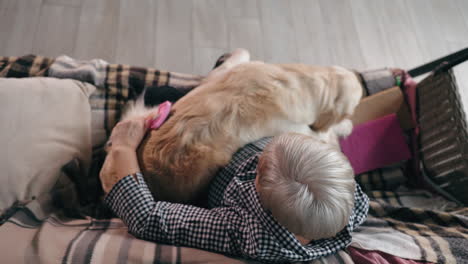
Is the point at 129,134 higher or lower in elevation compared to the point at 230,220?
higher

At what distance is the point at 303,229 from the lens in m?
0.60

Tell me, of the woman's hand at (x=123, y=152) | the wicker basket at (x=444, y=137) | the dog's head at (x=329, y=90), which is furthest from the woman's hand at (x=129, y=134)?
the wicker basket at (x=444, y=137)

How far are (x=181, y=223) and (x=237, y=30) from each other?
1.29m

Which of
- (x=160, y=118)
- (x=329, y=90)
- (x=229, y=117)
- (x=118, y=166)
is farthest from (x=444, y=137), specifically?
(x=118, y=166)

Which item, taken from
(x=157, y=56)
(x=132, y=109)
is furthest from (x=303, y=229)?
(x=157, y=56)

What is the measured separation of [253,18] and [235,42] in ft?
0.71

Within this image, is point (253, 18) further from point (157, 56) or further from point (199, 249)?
point (199, 249)

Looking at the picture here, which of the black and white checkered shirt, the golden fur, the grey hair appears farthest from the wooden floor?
the grey hair

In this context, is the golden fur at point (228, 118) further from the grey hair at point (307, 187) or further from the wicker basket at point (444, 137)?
the wicker basket at point (444, 137)

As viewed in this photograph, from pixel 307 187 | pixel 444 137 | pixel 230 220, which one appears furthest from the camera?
pixel 444 137

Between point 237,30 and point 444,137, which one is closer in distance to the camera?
point 444,137

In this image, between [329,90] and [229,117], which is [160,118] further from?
[329,90]

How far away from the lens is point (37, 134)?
0.90m

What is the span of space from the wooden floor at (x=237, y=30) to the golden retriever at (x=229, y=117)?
790 mm
